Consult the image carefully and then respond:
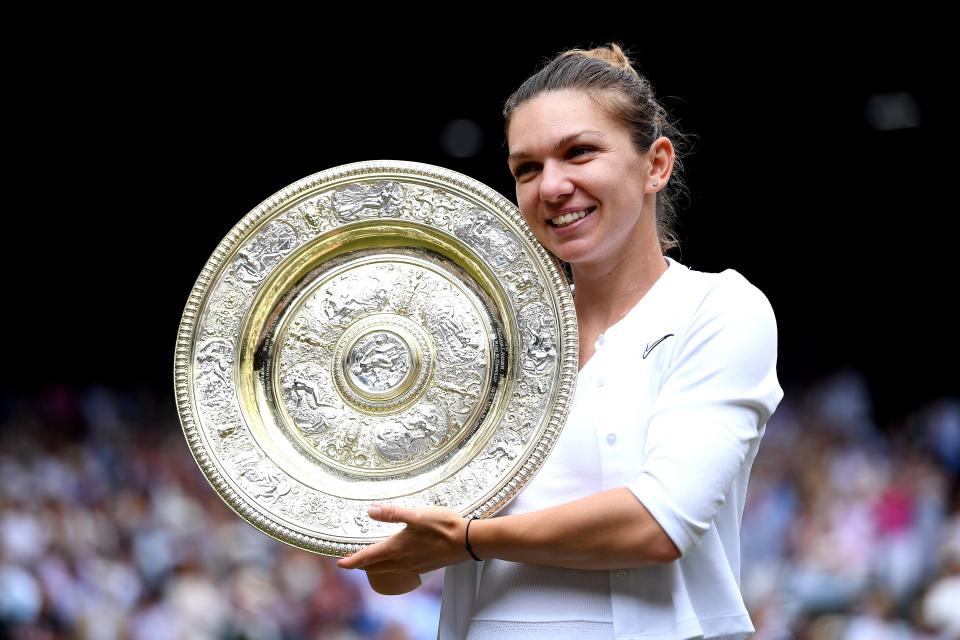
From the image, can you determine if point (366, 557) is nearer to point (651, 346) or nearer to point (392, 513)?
point (392, 513)

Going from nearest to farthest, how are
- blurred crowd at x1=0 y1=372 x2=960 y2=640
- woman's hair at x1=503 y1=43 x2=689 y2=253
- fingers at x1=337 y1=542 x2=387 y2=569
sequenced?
1. fingers at x1=337 y1=542 x2=387 y2=569
2. woman's hair at x1=503 y1=43 x2=689 y2=253
3. blurred crowd at x1=0 y1=372 x2=960 y2=640

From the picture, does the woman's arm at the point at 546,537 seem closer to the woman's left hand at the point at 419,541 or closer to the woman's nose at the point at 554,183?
the woman's left hand at the point at 419,541

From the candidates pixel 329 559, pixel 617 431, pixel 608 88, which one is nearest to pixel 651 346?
pixel 617 431

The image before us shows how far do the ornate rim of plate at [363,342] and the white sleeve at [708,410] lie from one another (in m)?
0.20

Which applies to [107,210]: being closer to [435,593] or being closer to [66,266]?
[66,266]

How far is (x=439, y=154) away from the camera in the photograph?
7.11m

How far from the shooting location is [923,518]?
18.6ft

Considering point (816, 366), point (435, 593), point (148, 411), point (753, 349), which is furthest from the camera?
point (148, 411)

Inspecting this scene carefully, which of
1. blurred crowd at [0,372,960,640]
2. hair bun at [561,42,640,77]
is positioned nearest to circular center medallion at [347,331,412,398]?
hair bun at [561,42,640,77]

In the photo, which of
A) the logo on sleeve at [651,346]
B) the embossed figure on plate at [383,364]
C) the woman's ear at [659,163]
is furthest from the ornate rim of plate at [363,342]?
the woman's ear at [659,163]

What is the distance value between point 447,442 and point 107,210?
7.08m

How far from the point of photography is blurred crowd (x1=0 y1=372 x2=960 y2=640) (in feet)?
17.5

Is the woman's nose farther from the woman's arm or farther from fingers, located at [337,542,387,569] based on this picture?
fingers, located at [337,542,387,569]

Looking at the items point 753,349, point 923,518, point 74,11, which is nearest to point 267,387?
point 753,349
